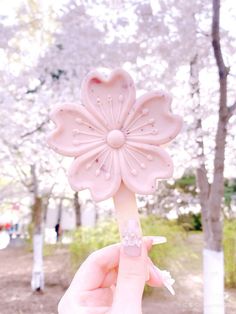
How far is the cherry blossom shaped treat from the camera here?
206 centimetres

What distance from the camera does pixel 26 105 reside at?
655 cm

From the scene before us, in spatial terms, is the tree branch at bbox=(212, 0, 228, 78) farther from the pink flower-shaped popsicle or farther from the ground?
the ground

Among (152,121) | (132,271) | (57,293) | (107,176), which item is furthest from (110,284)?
(57,293)

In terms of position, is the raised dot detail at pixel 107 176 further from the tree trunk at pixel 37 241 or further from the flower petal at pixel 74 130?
the tree trunk at pixel 37 241

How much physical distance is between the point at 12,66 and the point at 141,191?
4.38 meters

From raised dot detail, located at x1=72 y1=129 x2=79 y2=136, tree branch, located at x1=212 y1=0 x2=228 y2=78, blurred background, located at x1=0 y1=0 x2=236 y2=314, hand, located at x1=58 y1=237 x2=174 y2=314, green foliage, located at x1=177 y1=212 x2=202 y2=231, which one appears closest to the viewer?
hand, located at x1=58 y1=237 x2=174 y2=314

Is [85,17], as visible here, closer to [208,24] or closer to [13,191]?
[208,24]

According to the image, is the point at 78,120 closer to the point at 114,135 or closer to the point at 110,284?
the point at 114,135

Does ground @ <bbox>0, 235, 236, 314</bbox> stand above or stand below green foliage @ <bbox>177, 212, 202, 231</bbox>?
below

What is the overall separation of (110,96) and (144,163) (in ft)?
1.01

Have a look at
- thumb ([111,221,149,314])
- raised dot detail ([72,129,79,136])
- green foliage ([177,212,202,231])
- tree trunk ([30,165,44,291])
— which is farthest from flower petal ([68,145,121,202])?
green foliage ([177,212,202,231])

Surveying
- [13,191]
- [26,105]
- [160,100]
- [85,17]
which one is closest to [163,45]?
[85,17]

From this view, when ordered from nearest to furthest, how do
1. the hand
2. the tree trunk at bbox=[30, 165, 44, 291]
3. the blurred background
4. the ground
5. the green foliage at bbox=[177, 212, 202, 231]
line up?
the hand, the blurred background, the ground, the tree trunk at bbox=[30, 165, 44, 291], the green foliage at bbox=[177, 212, 202, 231]

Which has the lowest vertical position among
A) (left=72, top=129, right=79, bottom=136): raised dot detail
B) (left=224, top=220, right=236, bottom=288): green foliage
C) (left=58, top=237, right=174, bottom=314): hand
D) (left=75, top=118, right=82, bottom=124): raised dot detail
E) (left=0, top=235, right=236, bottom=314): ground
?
(left=0, top=235, right=236, bottom=314): ground
